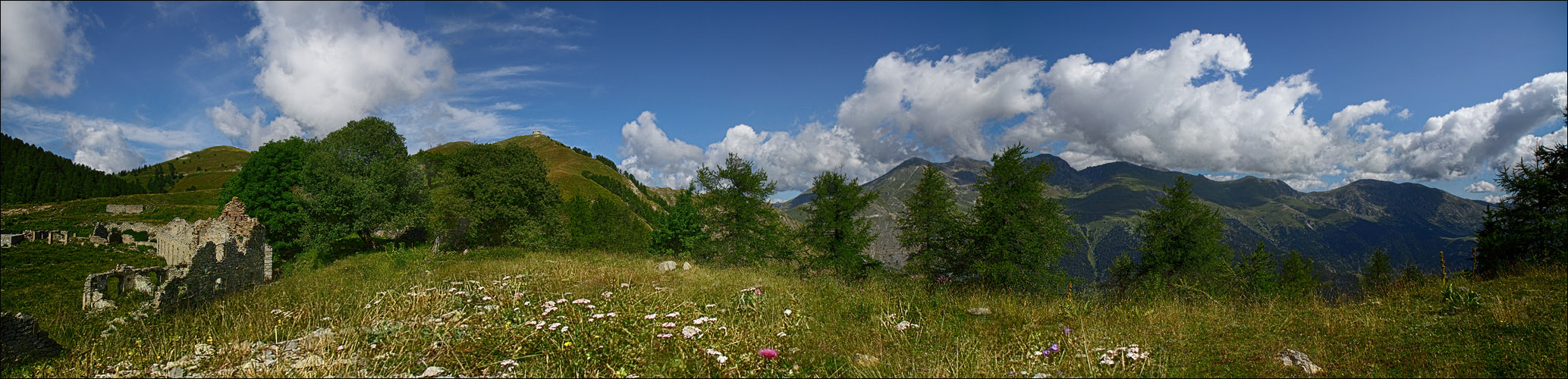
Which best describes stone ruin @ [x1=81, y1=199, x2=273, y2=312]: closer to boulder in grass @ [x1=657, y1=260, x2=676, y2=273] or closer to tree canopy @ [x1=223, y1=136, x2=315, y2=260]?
boulder in grass @ [x1=657, y1=260, x2=676, y2=273]

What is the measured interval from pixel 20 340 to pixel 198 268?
10.8 m

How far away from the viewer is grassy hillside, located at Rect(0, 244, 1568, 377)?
5203 mm

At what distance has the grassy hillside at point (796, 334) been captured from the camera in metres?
5.20

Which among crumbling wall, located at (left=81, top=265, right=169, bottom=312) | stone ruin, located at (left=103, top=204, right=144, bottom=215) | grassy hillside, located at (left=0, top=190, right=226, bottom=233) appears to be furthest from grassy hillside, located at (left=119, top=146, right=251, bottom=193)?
crumbling wall, located at (left=81, top=265, right=169, bottom=312)

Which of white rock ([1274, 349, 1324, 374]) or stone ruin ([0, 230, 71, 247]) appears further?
stone ruin ([0, 230, 71, 247])

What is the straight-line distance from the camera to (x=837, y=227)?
82.6ft

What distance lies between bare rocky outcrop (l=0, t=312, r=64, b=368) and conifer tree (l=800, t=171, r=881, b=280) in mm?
21721

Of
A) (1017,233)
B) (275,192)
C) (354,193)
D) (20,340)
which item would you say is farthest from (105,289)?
(275,192)

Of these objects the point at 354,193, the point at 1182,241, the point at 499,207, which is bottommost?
the point at 1182,241

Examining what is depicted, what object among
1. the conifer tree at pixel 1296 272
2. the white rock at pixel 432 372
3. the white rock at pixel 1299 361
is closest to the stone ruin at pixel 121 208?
the white rock at pixel 432 372

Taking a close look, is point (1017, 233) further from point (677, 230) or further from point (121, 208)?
point (121, 208)

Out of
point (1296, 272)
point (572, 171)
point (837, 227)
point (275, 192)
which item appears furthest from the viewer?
point (572, 171)

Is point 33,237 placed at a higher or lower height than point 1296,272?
higher

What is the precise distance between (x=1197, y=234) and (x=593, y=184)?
129420 millimetres
